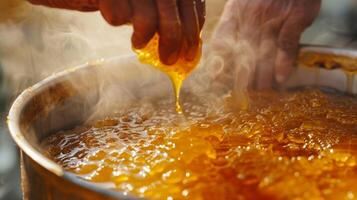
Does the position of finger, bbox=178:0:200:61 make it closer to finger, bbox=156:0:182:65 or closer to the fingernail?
finger, bbox=156:0:182:65

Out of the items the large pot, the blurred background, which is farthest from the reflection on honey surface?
the blurred background

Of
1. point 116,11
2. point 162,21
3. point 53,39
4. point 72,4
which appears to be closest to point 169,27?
point 162,21

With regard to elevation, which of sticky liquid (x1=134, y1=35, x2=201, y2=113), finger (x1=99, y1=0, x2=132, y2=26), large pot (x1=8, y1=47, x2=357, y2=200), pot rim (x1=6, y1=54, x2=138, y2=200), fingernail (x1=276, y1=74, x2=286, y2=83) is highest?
finger (x1=99, y1=0, x2=132, y2=26)

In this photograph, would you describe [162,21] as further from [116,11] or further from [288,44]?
[288,44]

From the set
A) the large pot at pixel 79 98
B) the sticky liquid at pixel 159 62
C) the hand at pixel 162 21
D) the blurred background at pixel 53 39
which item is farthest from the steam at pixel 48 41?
the hand at pixel 162 21

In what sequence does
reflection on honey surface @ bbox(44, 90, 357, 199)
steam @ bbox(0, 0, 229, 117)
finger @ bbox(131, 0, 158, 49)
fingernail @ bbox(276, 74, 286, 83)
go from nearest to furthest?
1. reflection on honey surface @ bbox(44, 90, 357, 199)
2. finger @ bbox(131, 0, 158, 49)
3. fingernail @ bbox(276, 74, 286, 83)
4. steam @ bbox(0, 0, 229, 117)

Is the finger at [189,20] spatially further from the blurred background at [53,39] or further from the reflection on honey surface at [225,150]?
the blurred background at [53,39]

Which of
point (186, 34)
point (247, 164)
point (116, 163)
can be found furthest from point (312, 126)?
point (116, 163)
